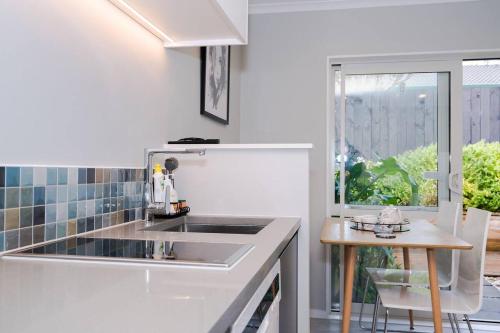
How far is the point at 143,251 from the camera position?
1.08 m

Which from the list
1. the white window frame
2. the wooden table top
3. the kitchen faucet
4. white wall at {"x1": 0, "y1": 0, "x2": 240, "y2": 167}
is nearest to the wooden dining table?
the wooden table top

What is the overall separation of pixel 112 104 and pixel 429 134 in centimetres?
260

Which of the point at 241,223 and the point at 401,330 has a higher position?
the point at 241,223

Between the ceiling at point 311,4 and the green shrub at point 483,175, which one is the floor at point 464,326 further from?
the green shrub at point 483,175

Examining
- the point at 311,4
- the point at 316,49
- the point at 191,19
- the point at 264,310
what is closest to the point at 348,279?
the point at 264,310

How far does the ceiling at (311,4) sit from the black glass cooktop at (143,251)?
8.92 ft

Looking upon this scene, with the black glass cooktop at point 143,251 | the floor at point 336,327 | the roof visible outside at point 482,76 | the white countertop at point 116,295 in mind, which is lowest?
the floor at point 336,327

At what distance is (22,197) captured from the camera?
1086 millimetres

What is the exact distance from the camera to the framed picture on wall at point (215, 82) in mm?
2543

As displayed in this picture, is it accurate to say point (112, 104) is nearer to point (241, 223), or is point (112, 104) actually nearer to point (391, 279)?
point (241, 223)

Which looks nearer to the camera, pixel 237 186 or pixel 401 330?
pixel 237 186

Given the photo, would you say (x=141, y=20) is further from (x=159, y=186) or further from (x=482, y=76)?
(x=482, y=76)

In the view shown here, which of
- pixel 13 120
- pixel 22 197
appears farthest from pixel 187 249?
pixel 13 120

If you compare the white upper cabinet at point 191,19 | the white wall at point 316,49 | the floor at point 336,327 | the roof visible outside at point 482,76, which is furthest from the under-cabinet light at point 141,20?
the roof visible outside at point 482,76
